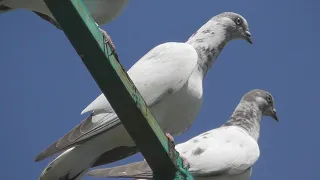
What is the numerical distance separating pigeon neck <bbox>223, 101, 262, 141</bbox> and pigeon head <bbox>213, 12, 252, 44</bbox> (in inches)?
43.5

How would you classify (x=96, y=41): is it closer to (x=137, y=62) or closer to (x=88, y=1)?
(x=88, y=1)

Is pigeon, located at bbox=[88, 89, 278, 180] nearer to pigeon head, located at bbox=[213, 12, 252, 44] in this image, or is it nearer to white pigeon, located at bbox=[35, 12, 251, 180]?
white pigeon, located at bbox=[35, 12, 251, 180]

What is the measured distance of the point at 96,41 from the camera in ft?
11.4

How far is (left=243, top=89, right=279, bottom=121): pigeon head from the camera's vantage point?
1002 centimetres

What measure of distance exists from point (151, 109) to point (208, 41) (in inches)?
58.4

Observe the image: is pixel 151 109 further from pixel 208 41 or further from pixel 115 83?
pixel 115 83

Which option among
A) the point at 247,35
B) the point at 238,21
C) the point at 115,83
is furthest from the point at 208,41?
the point at 115,83

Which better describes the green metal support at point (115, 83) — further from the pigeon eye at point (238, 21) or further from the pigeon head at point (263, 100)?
the pigeon head at point (263, 100)

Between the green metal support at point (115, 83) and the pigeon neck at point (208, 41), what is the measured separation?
2.79m

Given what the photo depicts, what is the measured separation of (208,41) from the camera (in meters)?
7.43

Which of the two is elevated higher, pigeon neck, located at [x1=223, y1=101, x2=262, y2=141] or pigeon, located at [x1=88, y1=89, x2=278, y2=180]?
pigeon, located at [x1=88, y1=89, x2=278, y2=180]

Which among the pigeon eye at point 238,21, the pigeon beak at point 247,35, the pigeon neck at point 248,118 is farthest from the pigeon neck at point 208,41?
the pigeon neck at point 248,118

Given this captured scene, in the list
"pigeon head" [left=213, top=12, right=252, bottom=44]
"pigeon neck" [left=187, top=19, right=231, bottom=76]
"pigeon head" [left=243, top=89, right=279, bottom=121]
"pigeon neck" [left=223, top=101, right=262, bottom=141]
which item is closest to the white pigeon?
"pigeon neck" [left=187, top=19, right=231, bottom=76]

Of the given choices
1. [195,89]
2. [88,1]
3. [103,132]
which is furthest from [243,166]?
[88,1]
